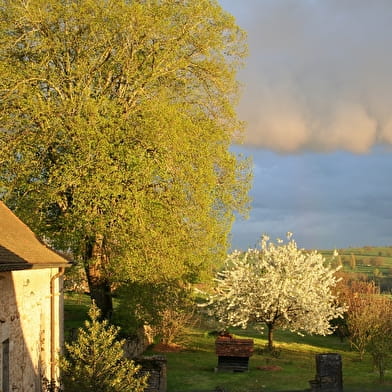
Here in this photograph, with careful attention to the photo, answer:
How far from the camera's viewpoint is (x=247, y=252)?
3897 cm

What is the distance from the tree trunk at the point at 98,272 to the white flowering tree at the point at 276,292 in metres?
9.65

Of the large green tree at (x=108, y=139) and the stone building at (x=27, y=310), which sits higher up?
the large green tree at (x=108, y=139)

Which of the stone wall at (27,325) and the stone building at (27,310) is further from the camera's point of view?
the stone wall at (27,325)

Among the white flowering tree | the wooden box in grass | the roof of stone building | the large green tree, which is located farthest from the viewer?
the white flowering tree

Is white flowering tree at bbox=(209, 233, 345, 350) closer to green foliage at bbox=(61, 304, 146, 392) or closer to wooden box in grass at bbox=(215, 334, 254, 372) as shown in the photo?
wooden box in grass at bbox=(215, 334, 254, 372)

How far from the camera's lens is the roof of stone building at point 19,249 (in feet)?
43.1

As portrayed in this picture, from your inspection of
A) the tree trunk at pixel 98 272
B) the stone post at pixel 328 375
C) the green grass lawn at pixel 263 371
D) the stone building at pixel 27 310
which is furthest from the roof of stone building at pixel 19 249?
the stone post at pixel 328 375

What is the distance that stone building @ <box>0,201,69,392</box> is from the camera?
13.7 metres

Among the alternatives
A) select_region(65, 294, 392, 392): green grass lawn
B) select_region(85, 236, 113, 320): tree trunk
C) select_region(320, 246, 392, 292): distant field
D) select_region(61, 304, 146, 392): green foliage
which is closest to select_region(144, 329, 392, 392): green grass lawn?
select_region(65, 294, 392, 392): green grass lawn

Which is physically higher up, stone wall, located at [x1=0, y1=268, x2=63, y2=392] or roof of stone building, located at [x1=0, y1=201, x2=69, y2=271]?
roof of stone building, located at [x1=0, y1=201, x2=69, y2=271]

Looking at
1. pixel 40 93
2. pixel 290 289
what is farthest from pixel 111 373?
pixel 290 289

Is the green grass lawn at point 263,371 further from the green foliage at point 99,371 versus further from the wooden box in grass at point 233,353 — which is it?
the green foliage at point 99,371

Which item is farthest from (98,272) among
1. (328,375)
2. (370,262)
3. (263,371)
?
(370,262)

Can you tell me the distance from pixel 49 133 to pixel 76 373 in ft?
35.7
